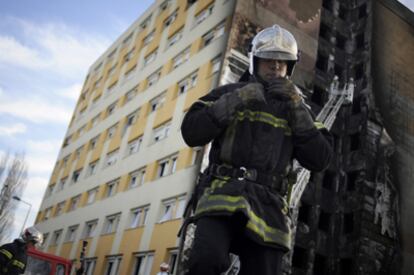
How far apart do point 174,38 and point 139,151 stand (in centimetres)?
778

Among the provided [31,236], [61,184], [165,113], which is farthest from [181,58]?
[31,236]

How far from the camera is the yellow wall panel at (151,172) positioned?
70.7 ft

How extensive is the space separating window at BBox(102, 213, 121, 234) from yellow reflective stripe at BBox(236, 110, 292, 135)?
21.2m

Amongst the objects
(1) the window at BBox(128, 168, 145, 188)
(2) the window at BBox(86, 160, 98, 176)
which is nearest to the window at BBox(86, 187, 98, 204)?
(2) the window at BBox(86, 160, 98, 176)

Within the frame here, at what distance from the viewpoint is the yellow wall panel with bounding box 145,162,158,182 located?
21562 millimetres

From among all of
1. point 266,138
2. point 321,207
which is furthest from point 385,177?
point 266,138

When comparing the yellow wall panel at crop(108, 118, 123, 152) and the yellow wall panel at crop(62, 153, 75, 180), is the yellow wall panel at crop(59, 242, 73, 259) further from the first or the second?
the yellow wall panel at crop(62, 153, 75, 180)

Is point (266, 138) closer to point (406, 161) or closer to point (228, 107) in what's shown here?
point (228, 107)

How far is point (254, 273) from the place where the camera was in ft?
7.78

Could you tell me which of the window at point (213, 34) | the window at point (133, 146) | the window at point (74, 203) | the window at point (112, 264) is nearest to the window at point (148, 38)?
the window at point (213, 34)

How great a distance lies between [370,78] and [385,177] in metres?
6.03

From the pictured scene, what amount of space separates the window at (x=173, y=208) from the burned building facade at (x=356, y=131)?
556 centimetres

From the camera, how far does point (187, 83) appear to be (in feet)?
74.4

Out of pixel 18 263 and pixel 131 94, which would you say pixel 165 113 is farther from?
pixel 18 263
